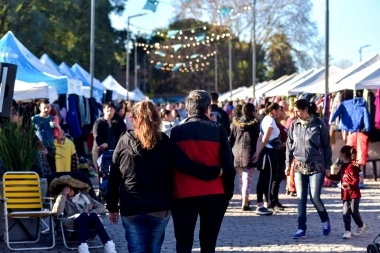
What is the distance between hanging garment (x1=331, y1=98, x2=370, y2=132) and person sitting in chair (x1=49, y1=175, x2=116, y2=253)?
944 centimetres

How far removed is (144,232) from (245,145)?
304 inches

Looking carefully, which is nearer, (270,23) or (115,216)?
(115,216)

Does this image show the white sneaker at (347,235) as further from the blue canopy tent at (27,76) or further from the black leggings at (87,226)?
the blue canopy tent at (27,76)

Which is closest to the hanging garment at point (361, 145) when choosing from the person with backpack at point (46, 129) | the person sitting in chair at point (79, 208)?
the person with backpack at point (46, 129)

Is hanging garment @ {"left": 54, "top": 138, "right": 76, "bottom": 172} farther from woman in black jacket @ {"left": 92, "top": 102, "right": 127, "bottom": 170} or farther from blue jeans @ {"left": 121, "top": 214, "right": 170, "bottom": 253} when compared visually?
blue jeans @ {"left": 121, "top": 214, "right": 170, "bottom": 253}

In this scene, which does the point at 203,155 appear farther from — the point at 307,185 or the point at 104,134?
the point at 104,134

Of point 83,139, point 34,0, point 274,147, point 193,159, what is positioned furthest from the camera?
point 34,0

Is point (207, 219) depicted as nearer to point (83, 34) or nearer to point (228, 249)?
point (228, 249)

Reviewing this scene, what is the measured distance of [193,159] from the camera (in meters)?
7.48

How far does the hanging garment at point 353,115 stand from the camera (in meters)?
19.4

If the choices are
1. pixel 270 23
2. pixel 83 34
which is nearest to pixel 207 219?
pixel 83 34

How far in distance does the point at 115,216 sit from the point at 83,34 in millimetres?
52412

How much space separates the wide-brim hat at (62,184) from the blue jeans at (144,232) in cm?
384

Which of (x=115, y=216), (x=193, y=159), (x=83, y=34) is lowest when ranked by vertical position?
(x=115, y=216)
